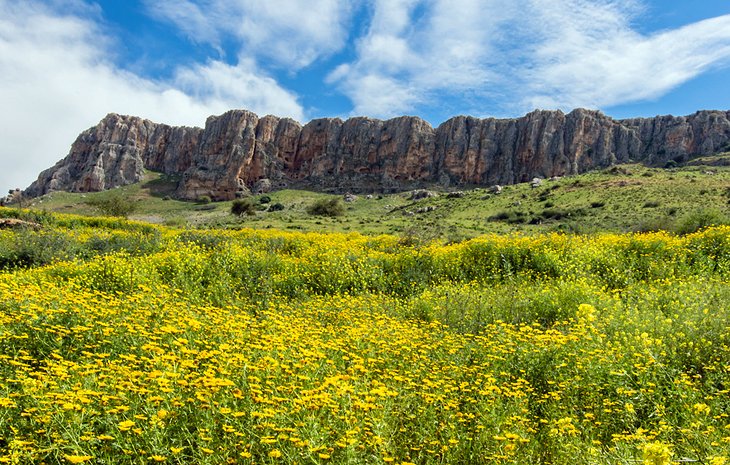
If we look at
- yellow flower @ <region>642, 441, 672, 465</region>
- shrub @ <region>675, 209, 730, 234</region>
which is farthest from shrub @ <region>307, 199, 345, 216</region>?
yellow flower @ <region>642, 441, 672, 465</region>

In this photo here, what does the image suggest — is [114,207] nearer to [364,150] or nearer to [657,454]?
[657,454]

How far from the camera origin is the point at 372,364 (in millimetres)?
5281

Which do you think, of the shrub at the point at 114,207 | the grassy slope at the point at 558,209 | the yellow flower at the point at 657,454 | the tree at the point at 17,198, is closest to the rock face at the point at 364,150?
the grassy slope at the point at 558,209

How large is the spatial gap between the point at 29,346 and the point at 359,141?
480ft

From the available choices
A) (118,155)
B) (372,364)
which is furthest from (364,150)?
(372,364)

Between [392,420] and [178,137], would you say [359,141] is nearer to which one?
[178,137]

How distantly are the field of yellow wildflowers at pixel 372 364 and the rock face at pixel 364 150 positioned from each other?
119785 mm

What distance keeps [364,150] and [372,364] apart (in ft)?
471

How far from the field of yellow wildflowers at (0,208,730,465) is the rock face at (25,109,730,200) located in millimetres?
119785

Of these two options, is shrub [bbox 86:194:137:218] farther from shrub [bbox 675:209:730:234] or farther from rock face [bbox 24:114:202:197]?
rock face [bbox 24:114:202:197]

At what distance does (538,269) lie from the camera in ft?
39.6

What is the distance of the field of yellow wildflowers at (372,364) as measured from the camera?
3.18 m

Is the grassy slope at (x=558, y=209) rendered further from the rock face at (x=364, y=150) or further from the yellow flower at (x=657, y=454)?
the rock face at (x=364, y=150)

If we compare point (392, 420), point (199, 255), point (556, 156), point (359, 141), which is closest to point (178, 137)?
point (359, 141)
